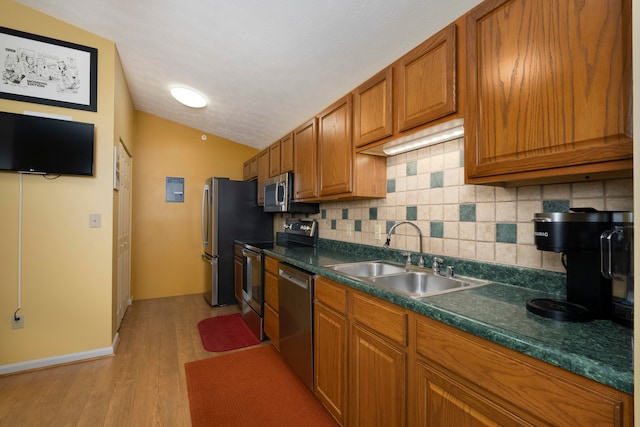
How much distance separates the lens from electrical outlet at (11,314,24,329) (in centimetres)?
229

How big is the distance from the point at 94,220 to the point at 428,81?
280 centimetres

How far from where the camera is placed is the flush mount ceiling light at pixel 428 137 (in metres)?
1.46

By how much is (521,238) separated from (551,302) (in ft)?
1.33

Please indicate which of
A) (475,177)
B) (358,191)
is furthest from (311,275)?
(475,177)

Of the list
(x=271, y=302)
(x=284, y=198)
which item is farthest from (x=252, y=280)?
(x=284, y=198)

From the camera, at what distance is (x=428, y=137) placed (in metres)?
1.67

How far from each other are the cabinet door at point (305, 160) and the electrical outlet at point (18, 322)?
243 centimetres

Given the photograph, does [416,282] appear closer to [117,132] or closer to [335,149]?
[335,149]

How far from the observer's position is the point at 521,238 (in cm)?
139

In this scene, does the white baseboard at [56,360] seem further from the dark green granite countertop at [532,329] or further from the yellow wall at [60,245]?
the dark green granite countertop at [532,329]

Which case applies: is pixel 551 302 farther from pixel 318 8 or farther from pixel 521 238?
pixel 318 8

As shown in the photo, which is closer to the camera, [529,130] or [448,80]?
[529,130]

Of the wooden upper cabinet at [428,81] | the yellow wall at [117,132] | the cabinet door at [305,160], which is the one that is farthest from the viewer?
the yellow wall at [117,132]

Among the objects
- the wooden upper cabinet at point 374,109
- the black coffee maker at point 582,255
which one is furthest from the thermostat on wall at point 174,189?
the black coffee maker at point 582,255
